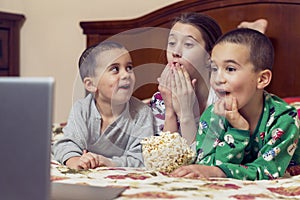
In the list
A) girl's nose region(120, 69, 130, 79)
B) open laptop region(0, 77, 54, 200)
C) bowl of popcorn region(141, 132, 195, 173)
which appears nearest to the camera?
open laptop region(0, 77, 54, 200)

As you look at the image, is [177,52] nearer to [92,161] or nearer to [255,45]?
[255,45]

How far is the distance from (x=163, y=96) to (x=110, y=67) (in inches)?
5.6

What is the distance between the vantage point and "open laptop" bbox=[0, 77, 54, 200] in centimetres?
63

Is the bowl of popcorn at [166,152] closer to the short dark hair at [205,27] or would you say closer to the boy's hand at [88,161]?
the boy's hand at [88,161]

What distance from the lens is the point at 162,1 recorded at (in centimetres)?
230

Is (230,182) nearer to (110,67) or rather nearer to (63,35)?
(110,67)

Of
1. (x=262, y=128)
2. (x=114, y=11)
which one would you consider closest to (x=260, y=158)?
(x=262, y=128)

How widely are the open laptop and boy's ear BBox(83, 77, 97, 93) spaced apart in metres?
0.59

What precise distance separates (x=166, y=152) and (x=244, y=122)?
0.65 ft

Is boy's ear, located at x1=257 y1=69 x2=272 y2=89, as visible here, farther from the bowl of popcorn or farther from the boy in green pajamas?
the bowl of popcorn

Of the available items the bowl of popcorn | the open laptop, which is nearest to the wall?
the bowl of popcorn

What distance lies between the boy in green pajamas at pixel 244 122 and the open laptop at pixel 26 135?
0.54m

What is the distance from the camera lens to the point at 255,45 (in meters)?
1.19

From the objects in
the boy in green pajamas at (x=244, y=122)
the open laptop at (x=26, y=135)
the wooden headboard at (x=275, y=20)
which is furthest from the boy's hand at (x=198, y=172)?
the wooden headboard at (x=275, y=20)
